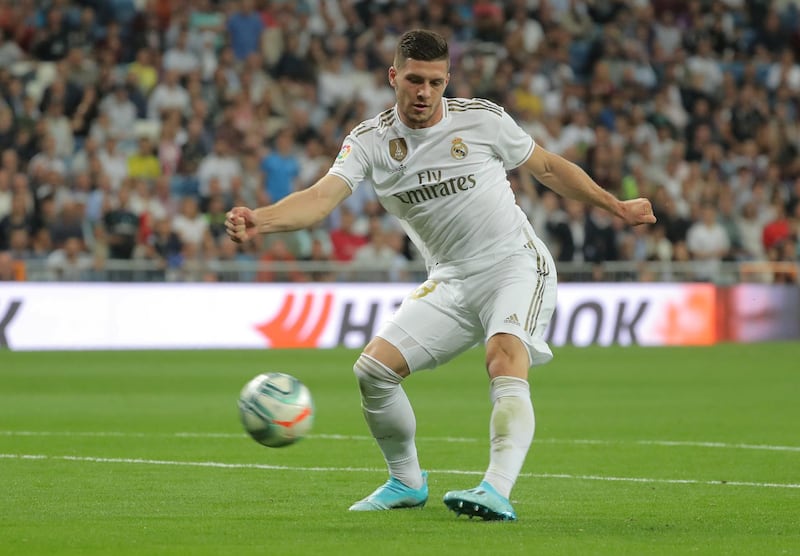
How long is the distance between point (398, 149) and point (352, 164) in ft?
0.82

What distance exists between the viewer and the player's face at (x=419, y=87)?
7363 millimetres

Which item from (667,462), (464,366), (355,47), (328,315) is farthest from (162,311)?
(667,462)

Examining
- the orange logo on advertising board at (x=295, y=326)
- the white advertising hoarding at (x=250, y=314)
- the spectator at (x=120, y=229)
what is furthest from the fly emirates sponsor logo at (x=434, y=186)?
the orange logo on advertising board at (x=295, y=326)

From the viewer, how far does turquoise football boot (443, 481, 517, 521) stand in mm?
7012

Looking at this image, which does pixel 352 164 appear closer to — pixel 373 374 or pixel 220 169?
pixel 373 374

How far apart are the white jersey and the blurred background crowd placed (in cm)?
1236

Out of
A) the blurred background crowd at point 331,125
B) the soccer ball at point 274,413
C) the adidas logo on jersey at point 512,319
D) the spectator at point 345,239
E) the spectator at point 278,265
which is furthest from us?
the spectator at point 345,239

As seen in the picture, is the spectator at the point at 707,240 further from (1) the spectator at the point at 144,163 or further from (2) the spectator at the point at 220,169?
(1) the spectator at the point at 144,163

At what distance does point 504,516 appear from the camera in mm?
7160

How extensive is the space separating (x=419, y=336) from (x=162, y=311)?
15134 millimetres

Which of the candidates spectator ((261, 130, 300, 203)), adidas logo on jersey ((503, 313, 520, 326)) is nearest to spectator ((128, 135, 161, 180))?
spectator ((261, 130, 300, 203))

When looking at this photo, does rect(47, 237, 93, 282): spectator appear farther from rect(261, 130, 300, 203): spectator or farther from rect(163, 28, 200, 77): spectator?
rect(163, 28, 200, 77): spectator

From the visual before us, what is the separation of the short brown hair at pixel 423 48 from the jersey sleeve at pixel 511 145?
546 mm

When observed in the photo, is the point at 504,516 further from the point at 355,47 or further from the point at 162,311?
the point at 355,47
